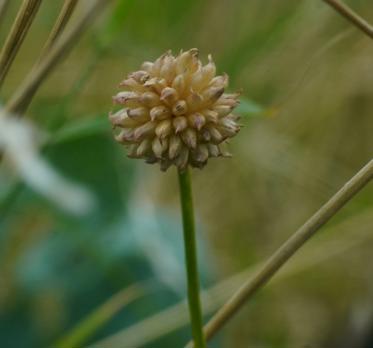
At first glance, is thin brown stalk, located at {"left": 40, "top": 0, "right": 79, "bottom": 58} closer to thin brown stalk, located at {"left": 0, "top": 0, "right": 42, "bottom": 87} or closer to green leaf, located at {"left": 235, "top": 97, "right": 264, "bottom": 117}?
thin brown stalk, located at {"left": 0, "top": 0, "right": 42, "bottom": 87}

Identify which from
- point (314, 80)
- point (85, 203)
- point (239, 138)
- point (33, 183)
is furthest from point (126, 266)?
point (314, 80)

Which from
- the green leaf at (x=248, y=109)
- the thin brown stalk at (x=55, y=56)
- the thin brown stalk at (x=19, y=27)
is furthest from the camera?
the green leaf at (x=248, y=109)

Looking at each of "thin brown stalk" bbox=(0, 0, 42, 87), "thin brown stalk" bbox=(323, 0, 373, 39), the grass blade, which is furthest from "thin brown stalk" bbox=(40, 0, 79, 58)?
the grass blade

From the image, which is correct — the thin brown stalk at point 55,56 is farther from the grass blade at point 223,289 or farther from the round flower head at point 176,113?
the grass blade at point 223,289

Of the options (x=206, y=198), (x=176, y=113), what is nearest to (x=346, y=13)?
(x=176, y=113)

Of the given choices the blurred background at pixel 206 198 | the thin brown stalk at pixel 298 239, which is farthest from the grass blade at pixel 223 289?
the thin brown stalk at pixel 298 239

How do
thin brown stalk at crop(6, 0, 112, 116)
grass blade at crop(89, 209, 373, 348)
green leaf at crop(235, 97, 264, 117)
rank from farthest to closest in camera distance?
grass blade at crop(89, 209, 373, 348)
green leaf at crop(235, 97, 264, 117)
thin brown stalk at crop(6, 0, 112, 116)

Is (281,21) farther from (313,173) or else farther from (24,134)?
(313,173)
